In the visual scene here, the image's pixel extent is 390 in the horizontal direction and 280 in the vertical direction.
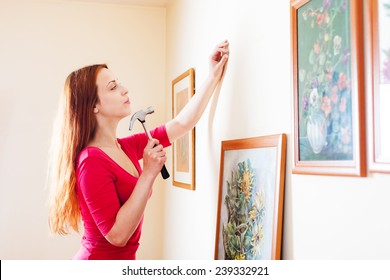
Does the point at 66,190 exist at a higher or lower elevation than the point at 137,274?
higher

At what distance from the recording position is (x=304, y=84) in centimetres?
133

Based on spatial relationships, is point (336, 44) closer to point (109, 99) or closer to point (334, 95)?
point (334, 95)

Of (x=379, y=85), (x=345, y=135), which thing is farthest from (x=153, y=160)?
(x=379, y=85)

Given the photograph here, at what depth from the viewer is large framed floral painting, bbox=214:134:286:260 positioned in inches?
56.8

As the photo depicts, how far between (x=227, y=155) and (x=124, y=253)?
21.8 inches

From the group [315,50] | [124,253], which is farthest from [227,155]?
[315,50]

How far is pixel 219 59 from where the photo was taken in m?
1.96

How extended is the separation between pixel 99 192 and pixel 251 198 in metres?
0.53

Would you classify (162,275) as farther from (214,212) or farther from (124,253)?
(214,212)

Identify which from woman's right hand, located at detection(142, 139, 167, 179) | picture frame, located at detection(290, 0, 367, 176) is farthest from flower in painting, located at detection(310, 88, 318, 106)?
woman's right hand, located at detection(142, 139, 167, 179)

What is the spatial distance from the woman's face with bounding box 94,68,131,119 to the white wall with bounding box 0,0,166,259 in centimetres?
119

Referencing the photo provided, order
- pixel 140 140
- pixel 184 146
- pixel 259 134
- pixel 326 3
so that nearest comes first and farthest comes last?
pixel 326 3, pixel 259 134, pixel 140 140, pixel 184 146

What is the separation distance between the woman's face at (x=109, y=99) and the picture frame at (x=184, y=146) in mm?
569

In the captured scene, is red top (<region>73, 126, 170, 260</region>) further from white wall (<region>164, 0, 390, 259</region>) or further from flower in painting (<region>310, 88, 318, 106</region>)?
flower in painting (<region>310, 88, 318, 106</region>)
